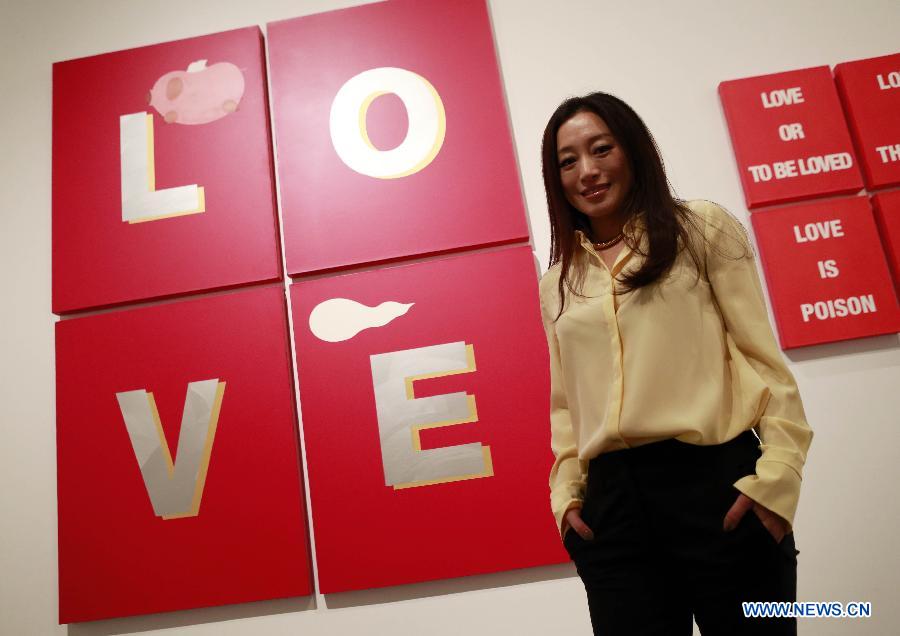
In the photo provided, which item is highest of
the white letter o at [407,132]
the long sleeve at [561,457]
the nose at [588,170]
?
the white letter o at [407,132]

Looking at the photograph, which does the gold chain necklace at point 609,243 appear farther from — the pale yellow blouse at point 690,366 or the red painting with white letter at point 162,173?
the red painting with white letter at point 162,173

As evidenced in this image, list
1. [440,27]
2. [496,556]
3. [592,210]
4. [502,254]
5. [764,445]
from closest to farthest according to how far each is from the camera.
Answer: [764,445] → [592,210] → [496,556] → [502,254] → [440,27]

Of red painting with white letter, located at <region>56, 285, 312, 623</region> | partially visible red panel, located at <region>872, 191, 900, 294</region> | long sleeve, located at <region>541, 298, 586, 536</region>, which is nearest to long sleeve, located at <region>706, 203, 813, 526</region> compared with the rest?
long sleeve, located at <region>541, 298, 586, 536</region>

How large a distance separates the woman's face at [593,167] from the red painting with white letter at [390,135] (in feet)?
2.44

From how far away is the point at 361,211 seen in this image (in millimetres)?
1991

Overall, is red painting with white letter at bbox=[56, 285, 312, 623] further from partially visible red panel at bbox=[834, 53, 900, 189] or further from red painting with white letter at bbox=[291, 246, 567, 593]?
partially visible red panel at bbox=[834, 53, 900, 189]

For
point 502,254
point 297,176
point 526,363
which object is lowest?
point 526,363

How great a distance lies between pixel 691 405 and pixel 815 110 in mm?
1377

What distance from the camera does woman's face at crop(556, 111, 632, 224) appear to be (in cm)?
115

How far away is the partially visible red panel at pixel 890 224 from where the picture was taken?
189 cm

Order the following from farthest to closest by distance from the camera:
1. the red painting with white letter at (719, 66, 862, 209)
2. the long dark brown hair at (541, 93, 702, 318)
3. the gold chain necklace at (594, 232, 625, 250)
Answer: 1. the red painting with white letter at (719, 66, 862, 209)
2. the gold chain necklace at (594, 232, 625, 250)
3. the long dark brown hair at (541, 93, 702, 318)

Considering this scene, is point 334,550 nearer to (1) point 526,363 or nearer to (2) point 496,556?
(2) point 496,556

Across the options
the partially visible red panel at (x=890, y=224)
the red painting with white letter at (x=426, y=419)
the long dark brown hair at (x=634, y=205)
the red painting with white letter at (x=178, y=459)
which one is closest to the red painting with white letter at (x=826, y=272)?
the partially visible red panel at (x=890, y=224)

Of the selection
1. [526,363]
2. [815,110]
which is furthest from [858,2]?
[526,363]
